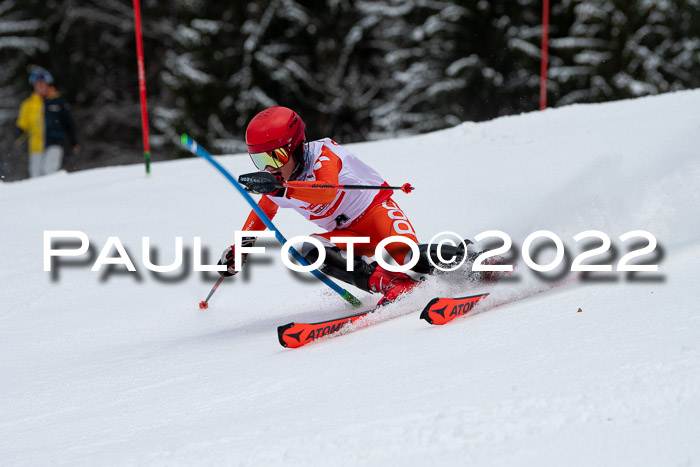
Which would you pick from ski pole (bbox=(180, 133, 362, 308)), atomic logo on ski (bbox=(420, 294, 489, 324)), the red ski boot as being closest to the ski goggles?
ski pole (bbox=(180, 133, 362, 308))

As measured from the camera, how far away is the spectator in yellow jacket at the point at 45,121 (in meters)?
9.52

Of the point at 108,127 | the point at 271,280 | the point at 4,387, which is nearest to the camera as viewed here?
the point at 4,387

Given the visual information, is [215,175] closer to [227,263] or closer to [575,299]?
[227,263]

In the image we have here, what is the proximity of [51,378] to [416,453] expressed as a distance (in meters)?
2.25

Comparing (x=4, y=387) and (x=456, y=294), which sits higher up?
(x=456, y=294)

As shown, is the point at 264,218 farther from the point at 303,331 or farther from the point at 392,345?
the point at 392,345

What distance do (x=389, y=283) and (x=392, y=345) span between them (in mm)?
993

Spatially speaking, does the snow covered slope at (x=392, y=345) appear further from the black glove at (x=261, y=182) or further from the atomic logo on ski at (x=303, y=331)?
the black glove at (x=261, y=182)

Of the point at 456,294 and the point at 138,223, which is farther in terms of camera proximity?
the point at 138,223

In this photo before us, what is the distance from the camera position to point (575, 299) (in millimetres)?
3096

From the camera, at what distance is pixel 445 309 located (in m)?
3.31

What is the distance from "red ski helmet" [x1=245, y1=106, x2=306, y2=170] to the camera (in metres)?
3.81

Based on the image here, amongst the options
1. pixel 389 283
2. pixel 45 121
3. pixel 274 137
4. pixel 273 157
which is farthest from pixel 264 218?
pixel 45 121

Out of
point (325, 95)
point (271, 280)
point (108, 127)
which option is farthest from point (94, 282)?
point (108, 127)
